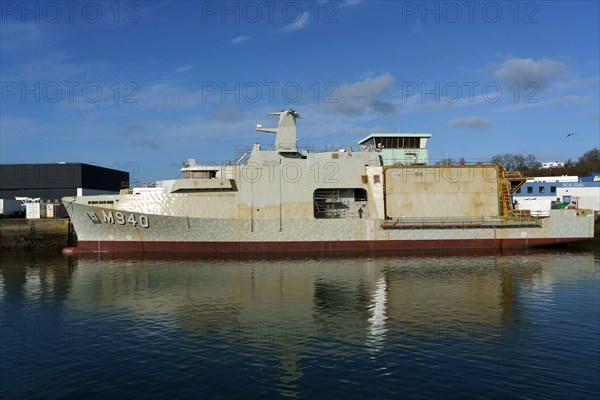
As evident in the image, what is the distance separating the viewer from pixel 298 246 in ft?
103

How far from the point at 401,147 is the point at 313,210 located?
10.3 meters

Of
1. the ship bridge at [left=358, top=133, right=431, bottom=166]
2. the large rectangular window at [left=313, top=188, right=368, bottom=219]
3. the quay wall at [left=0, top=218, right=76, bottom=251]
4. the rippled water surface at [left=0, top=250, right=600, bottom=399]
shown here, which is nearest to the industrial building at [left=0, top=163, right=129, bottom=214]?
the quay wall at [left=0, top=218, right=76, bottom=251]

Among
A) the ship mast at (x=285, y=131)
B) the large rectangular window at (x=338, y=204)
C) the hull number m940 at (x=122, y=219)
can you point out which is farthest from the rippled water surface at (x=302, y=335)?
the ship mast at (x=285, y=131)

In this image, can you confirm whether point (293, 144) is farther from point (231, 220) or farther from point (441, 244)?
point (441, 244)

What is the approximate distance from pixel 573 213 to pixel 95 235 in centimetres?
3603

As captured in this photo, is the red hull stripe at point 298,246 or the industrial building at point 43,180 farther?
the industrial building at point 43,180

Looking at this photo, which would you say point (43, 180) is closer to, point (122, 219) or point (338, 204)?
point (122, 219)

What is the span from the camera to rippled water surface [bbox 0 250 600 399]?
9789 millimetres

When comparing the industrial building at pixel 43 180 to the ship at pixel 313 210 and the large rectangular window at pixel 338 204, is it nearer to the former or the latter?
the ship at pixel 313 210

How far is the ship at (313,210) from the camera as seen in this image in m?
30.7

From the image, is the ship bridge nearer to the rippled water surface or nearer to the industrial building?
the rippled water surface

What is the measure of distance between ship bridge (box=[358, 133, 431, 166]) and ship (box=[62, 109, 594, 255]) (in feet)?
5.60

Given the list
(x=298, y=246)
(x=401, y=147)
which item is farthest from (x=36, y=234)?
(x=401, y=147)

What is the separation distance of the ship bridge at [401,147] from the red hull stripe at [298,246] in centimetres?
739
